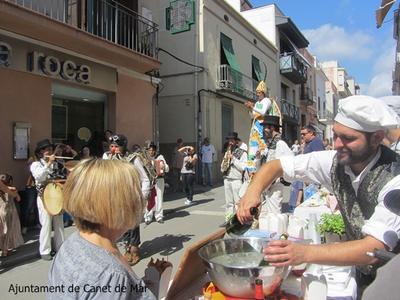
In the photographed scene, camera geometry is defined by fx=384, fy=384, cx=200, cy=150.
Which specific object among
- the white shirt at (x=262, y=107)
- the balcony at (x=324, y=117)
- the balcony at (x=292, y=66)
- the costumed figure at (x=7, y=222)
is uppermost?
the balcony at (x=292, y=66)

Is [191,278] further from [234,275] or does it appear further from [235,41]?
[235,41]

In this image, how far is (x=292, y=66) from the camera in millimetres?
26266

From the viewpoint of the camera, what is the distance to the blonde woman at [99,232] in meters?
1.54

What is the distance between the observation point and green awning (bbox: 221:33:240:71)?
17.8 m

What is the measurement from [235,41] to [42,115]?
12546 millimetres

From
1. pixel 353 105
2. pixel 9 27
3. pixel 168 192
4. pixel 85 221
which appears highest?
pixel 9 27

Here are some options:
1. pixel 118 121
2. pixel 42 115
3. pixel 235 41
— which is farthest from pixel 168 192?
pixel 235 41

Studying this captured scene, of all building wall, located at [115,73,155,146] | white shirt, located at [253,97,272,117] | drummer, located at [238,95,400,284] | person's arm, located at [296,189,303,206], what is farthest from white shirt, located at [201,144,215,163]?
drummer, located at [238,95,400,284]

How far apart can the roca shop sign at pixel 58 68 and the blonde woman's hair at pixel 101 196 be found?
25.7 ft

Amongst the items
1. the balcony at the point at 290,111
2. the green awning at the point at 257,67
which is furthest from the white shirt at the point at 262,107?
the balcony at the point at 290,111

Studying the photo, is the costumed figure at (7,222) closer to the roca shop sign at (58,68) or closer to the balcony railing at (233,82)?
the roca shop sign at (58,68)

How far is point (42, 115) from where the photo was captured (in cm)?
895

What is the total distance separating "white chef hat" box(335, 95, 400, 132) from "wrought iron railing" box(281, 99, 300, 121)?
25.7 m

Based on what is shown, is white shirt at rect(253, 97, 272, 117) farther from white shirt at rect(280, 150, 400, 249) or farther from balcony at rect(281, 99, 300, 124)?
balcony at rect(281, 99, 300, 124)
